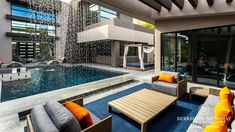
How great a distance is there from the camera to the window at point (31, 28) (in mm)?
14812

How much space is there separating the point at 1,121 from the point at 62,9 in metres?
17.3

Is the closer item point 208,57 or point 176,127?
point 176,127

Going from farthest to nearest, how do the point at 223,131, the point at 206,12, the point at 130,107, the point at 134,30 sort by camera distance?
the point at 134,30
the point at 206,12
the point at 130,107
the point at 223,131

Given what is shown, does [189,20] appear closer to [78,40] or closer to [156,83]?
[156,83]

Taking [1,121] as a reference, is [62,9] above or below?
above

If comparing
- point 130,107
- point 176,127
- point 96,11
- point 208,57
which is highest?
point 96,11

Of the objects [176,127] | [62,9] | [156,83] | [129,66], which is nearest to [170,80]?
[156,83]

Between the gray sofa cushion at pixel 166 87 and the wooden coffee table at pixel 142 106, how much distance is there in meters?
0.88

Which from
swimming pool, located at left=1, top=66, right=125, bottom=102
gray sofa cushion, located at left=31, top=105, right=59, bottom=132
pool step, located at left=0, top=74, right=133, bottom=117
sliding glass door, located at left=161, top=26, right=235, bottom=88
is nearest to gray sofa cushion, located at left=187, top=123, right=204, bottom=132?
gray sofa cushion, located at left=31, top=105, right=59, bottom=132

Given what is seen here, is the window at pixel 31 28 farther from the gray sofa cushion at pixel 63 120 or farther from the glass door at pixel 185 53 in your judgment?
the gray sofa cushion at pixel 63 120

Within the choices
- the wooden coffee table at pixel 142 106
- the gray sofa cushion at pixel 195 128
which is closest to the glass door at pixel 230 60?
the wooden coffee table at pixel 142 106

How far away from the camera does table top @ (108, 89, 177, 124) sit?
2711mm

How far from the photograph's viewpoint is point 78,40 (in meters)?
16.9

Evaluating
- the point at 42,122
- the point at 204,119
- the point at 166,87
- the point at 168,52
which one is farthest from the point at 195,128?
the point at 168,52
